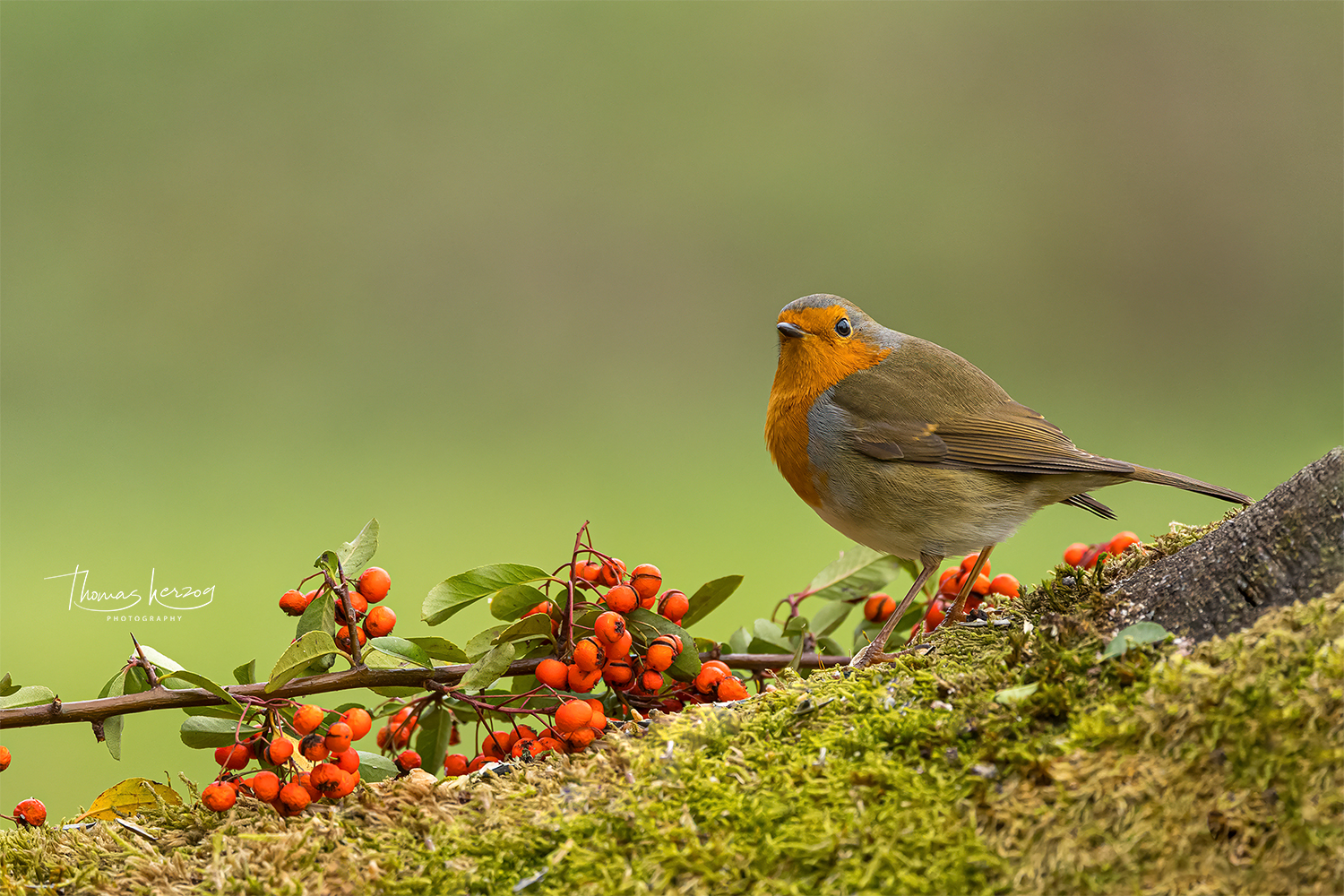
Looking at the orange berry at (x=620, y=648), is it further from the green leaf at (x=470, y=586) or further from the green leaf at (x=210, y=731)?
the green leaf at (x=210, y=731)

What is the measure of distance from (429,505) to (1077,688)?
7554mm

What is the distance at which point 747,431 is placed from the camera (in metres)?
10.3

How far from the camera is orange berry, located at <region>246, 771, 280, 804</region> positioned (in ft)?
5.49

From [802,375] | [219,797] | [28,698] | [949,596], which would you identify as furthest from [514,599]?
[802,375]

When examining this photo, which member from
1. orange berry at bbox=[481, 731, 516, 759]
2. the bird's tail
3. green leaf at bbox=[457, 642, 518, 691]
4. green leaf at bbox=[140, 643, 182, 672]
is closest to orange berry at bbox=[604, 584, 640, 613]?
green leaf at bbox=[457, 642, 518, 691]

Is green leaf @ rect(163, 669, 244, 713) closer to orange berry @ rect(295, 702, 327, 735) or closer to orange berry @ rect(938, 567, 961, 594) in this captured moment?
orange berry @ rect(295, 702, 327, 735)

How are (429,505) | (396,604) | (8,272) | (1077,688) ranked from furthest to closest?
(8,272)
(429,505)
(396,604)
(1077,688)

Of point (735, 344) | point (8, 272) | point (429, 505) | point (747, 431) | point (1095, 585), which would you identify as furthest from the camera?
point (735, 344)

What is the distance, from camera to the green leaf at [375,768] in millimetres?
1875

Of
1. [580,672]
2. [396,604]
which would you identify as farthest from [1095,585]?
[396,604]

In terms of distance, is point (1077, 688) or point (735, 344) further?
point (735, 344)

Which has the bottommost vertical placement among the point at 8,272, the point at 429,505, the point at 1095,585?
the point at 1095,585

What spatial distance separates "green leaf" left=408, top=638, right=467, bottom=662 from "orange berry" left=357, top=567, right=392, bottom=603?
0.37 ft

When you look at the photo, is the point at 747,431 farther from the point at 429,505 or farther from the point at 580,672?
the point at 580,672
